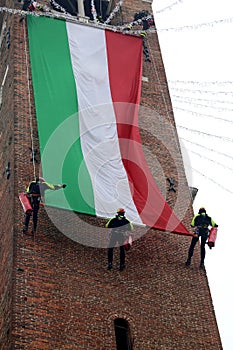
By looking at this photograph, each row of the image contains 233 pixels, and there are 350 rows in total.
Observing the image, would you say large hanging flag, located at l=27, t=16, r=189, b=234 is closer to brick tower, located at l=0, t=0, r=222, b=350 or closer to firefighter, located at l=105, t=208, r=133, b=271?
firefighter, located at l=105, t=208, r=133, b=271

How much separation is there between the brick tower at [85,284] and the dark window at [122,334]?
0.03 meters

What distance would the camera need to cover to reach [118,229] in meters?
19.8

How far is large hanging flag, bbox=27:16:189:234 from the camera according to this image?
20547 mm

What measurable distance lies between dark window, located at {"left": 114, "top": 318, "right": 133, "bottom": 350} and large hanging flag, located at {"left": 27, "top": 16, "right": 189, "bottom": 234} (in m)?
2.67

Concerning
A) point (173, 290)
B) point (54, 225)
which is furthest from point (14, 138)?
point (173, 290)

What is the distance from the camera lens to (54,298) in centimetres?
1856

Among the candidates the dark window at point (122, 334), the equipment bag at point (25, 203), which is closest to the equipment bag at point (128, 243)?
the dark window at point (122, 334)

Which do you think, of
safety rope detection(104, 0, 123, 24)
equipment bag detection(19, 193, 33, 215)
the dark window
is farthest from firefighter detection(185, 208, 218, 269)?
safety rope detection(104, 0, 123, 24)

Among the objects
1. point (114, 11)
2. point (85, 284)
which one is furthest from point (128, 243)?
point (114, 11)

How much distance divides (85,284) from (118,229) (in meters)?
1.55

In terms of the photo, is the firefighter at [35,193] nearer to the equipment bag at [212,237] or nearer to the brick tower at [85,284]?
the brick tower at [85,284]

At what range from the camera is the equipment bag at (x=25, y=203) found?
19.2m

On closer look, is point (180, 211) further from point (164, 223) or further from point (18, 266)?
point (18, 266)

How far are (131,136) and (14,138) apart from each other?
3124 millimetres
